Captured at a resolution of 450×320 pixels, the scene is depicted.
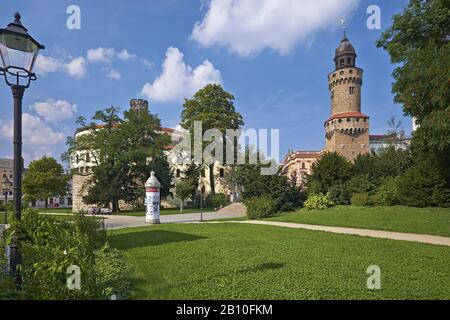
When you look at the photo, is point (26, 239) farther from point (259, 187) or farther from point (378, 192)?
point (378, 192)

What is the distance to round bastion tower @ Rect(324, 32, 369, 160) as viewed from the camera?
64.2 metres

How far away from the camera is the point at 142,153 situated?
38.8 metres

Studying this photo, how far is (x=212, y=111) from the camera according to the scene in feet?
148

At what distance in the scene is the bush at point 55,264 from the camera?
4.18 metres

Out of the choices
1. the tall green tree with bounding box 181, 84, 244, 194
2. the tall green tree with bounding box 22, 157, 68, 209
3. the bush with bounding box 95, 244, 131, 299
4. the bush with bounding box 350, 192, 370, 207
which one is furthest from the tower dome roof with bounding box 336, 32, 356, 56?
the bush with bounding box 95, 244, 131, 299

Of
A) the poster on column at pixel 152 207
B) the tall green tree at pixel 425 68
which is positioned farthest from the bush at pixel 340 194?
the poster on column at pixel 152 207

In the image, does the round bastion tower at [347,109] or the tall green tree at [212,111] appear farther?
the round bastion tower at [347,109]

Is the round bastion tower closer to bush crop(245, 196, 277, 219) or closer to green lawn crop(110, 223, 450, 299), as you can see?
bush crop(245, 196, 277, 219)

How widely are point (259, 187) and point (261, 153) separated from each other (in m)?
7.56

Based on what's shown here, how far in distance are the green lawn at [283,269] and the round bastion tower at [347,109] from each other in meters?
57.6

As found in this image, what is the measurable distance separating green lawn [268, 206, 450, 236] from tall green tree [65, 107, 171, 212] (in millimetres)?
25270

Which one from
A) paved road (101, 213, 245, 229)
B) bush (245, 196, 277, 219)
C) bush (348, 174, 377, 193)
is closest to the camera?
paved road (101, 213, 245, 229)

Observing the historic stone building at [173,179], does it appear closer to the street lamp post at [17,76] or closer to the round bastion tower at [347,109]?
the round bastion tower at [347,109]

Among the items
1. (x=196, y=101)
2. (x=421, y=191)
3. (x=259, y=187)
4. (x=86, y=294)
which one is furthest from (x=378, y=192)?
(x=196, y=101)
